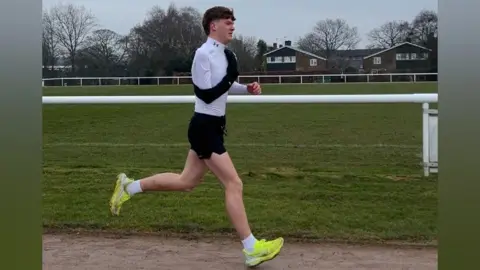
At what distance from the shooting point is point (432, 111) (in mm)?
7387

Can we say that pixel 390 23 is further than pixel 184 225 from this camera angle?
Yes

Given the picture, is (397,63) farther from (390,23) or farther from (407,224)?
(407,224)

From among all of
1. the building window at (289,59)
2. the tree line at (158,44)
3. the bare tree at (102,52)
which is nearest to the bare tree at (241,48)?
the tree line at (158,44)

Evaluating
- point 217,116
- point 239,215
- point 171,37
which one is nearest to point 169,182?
point 239,215

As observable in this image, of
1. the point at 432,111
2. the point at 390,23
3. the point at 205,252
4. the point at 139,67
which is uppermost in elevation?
the point at 390,23

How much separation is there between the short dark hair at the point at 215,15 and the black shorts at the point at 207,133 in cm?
58

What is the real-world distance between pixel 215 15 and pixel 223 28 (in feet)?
0.35

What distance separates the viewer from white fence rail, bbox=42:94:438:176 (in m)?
6.46

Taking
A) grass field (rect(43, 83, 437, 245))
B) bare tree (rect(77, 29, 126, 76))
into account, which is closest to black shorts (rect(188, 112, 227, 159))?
grass field (rect(43, 83, 437, 245))

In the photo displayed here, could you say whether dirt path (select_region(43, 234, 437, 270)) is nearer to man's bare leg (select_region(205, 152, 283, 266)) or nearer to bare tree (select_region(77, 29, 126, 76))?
man's bare leg (select_region(205, 152, 283, 266))

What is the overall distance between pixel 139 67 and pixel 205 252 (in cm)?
1407

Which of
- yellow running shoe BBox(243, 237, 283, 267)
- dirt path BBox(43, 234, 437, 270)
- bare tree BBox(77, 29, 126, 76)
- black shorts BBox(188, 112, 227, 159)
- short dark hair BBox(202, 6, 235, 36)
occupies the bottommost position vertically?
dirt path BBox(43, 234, 437, 270)
